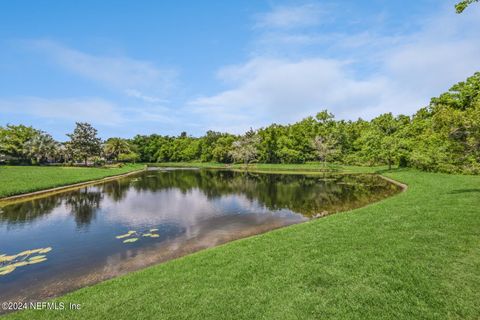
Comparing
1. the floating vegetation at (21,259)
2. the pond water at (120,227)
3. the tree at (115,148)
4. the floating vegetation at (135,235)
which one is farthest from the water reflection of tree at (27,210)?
the tree at (115,148)

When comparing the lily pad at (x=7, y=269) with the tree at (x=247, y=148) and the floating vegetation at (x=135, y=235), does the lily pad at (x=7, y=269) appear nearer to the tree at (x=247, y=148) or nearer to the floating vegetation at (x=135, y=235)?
the floating vegetation at (x=135, y=235)

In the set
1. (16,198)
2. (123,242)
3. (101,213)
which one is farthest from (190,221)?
(16,198)

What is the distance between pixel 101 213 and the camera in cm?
2147

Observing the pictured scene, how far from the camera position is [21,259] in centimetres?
1209

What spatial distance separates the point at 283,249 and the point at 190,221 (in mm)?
9919

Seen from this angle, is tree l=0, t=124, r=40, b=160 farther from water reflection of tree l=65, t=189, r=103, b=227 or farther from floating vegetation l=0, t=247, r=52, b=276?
floating vegetation l=0, t=247, r=52, b=276

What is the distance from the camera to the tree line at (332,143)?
17203mm

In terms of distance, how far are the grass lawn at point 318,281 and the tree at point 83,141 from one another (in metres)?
75.1

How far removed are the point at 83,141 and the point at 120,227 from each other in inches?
2582

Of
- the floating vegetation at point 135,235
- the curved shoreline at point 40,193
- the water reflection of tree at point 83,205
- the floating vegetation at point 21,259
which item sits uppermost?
the curved shoreline at point 40,193

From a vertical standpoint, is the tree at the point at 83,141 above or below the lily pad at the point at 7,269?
above

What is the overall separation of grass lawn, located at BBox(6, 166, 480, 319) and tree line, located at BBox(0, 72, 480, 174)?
8.38 meters

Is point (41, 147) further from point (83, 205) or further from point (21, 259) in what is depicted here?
point (21, 259)

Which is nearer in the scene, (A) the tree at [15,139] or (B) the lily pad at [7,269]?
(B) the lily pad at [7,269]
